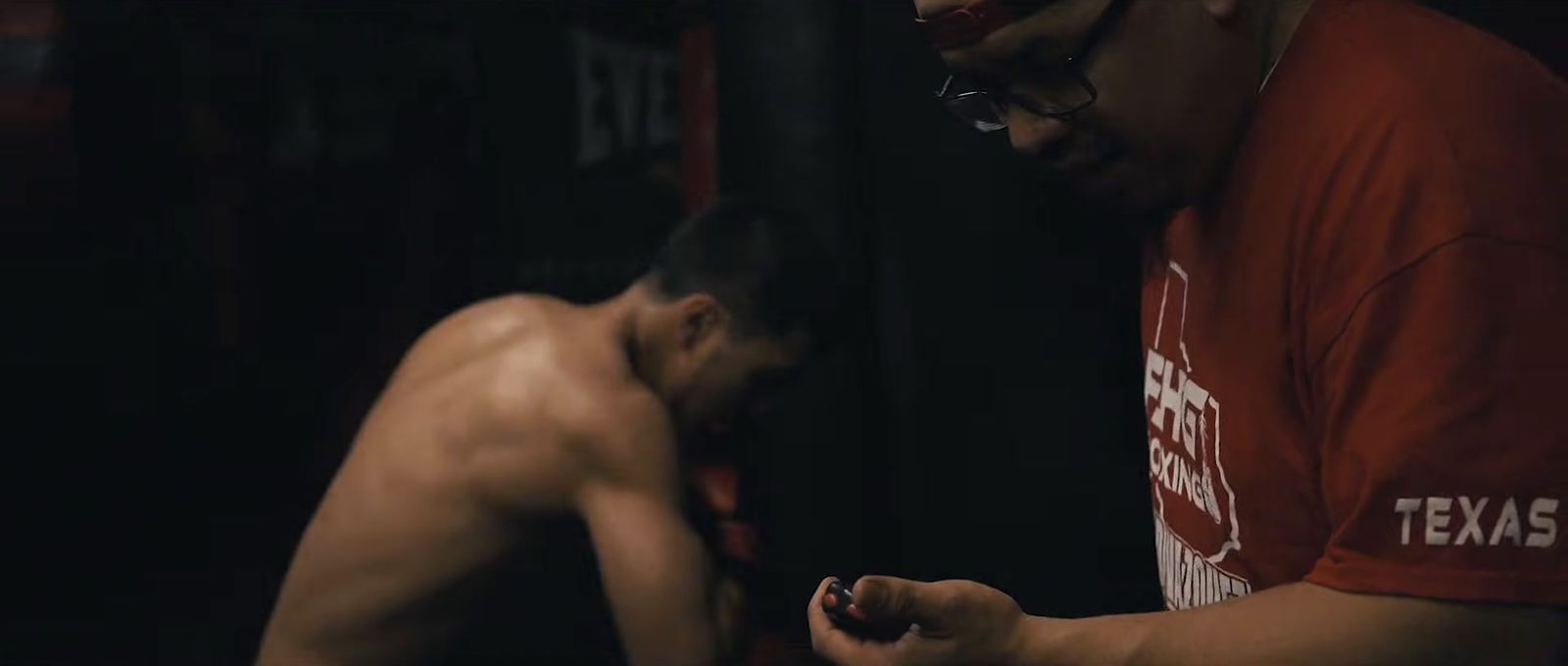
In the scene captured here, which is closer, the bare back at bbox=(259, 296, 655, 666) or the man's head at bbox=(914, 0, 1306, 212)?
the man's head at bbox=(914, 0, 1306, 212)

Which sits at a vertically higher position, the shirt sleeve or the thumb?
the shirt sleeve

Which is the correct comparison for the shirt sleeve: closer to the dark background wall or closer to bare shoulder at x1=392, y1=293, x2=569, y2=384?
the dark background wall

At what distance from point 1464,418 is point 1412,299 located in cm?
5

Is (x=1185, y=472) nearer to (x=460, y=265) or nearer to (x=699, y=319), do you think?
(x=699, y=319)

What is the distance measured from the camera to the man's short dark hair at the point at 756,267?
1.13 meters

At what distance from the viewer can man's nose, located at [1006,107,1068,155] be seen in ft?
2.04

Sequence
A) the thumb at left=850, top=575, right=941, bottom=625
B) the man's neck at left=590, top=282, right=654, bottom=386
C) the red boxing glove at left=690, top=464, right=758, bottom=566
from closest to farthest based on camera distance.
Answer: the thumb at left=850, top=575, right=941, bottom=625
the man's neck at left=590, top=282, right=654, bottom=386
the red boxing glove at left=690, top=464, right=758, bottom=566

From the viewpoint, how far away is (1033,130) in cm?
63

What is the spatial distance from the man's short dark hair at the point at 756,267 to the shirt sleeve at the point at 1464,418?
66cm

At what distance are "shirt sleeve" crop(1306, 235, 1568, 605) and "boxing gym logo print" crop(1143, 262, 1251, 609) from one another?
14cm

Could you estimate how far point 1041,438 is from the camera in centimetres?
119

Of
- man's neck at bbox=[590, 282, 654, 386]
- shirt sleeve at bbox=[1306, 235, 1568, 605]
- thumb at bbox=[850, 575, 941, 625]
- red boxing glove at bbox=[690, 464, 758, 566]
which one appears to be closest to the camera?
shirt sleeve at bbox=[1306, 235, 1568, 605]

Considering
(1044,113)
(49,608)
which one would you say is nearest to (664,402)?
(1044,113)

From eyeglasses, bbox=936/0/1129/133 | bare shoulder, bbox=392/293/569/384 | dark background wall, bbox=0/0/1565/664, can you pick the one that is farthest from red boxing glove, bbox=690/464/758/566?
eyeglasses, bbox=936/0/1129/133
